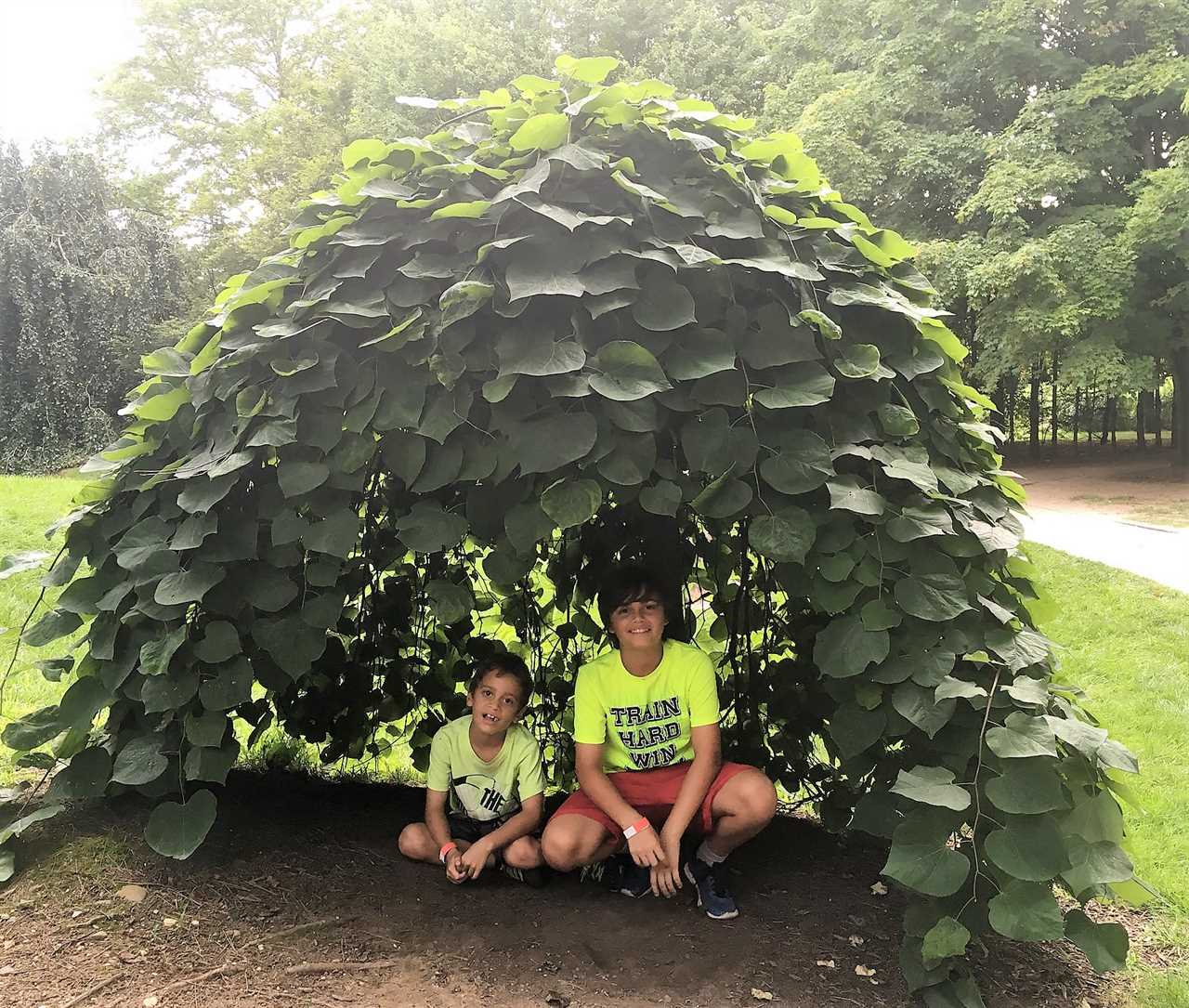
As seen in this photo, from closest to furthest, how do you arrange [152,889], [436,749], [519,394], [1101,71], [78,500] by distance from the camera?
[519,394] → [152,889] → [78,500] → [436,749] → [1101,71]

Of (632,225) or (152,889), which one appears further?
(152,889)

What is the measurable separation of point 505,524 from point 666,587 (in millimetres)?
1253

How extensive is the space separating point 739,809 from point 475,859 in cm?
84

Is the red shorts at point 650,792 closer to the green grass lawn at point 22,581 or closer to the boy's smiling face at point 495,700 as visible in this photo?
the boy's smiling face at point 495,700

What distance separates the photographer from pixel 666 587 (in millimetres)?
3283

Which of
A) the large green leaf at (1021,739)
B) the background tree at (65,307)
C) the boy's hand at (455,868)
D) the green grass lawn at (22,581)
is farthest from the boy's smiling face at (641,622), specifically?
the background tree at (65,307)

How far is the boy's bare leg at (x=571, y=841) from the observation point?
9.06ft

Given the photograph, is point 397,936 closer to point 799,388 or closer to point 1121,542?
point 799,388

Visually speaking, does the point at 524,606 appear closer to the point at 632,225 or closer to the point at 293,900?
the point at 293,900

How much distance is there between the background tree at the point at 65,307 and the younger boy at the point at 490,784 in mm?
16593

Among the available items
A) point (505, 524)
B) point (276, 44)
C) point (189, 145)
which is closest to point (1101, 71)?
point (505, 524)

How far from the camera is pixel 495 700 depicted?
2.85 metres

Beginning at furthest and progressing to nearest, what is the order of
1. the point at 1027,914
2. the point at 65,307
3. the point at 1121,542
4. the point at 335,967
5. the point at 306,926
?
1. the point at 65,307
2. the point at 1121,542
3. the point at 306,926
4. the point at 335,967
5. the point at 1027,914

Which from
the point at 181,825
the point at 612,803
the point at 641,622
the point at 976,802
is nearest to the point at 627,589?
the point at 641,622
